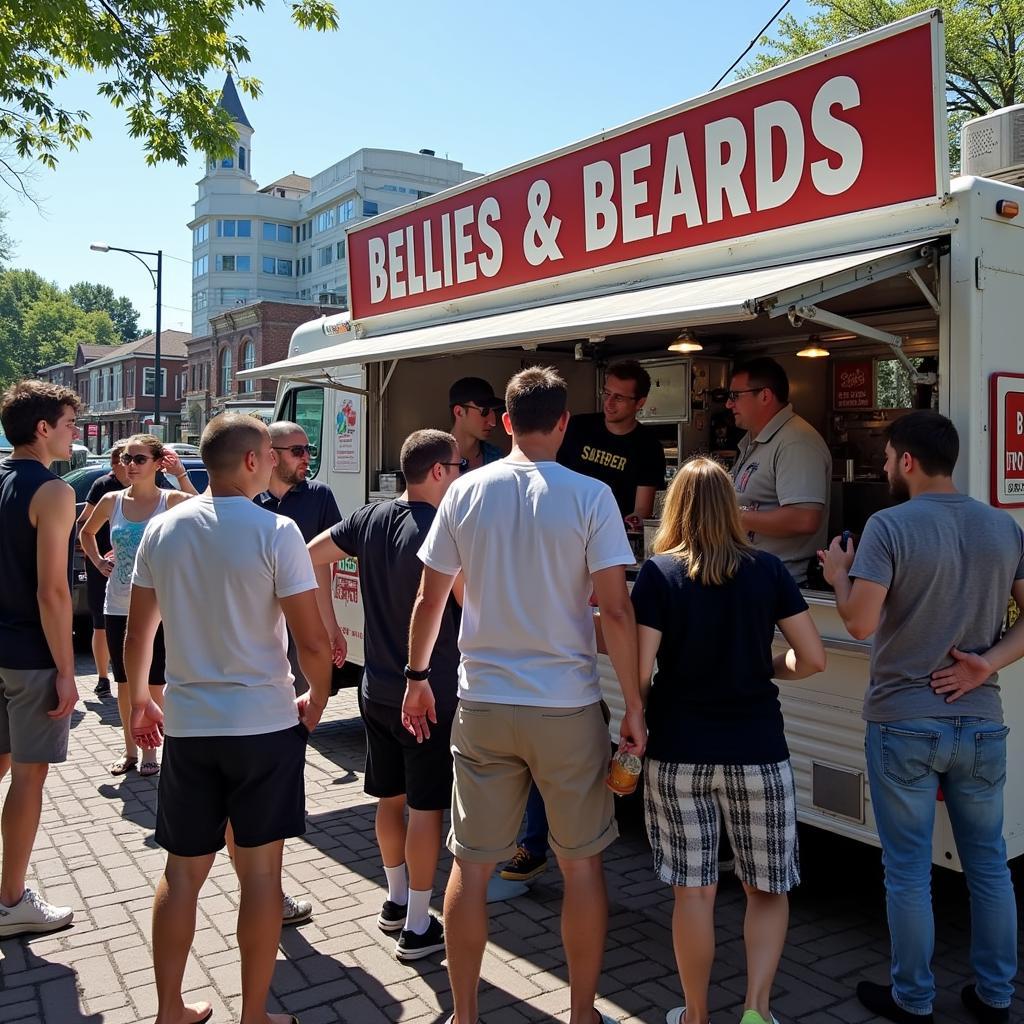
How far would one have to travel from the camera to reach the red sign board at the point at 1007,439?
3391 mm

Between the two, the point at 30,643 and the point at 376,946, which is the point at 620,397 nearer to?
the point at 376,946

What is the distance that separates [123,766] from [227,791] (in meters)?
3.29

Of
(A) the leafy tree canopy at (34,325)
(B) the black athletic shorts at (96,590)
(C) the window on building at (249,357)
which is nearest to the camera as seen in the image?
A: (B) the black athletic shorts at (96,590)

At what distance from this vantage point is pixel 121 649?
5770 mm

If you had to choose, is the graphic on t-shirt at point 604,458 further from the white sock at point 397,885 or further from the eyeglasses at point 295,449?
the white sock at point 397,885

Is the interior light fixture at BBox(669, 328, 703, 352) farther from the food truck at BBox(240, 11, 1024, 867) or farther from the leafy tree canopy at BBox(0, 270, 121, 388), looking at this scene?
the leafy tree canopy at BBox(0, 270, 121, 388)

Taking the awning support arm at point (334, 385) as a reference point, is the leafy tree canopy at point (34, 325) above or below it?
above

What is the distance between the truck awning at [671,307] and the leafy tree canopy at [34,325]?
7738 cm

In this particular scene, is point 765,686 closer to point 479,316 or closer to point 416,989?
point 416,989

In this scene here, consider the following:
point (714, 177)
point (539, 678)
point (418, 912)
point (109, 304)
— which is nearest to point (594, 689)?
point (539, 678)

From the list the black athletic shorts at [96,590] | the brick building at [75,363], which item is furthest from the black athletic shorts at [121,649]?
the brick building at [75,363]

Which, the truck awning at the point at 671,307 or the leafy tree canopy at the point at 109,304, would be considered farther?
the leafy tree canopy at the point at 109,304

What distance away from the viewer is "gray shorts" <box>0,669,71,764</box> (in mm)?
3688

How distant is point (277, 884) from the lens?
9.56 ft
